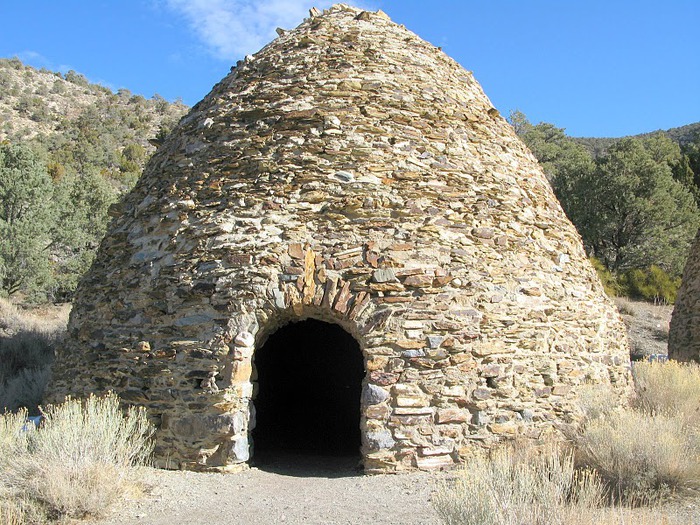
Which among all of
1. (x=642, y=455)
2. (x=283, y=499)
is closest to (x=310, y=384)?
(x=283, y=499)

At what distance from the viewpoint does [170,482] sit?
5500mm

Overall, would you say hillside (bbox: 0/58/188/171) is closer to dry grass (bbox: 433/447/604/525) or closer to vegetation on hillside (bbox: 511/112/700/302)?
vegetation on hillside (bbox: 511/112/700/302)

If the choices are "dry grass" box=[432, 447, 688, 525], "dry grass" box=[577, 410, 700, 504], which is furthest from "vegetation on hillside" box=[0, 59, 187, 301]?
"dry grass" box=[432, 447, 688, 525]

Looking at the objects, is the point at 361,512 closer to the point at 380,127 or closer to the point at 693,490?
the point at 693,490

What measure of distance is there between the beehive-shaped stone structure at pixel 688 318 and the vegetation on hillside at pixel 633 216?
13036 mm

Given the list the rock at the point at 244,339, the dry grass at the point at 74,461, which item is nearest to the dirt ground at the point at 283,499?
the dry grass at the point at 74,461

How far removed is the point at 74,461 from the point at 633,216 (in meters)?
26.8

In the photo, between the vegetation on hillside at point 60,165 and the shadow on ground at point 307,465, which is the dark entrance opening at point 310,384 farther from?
the vegetation on hillside at point 60,165

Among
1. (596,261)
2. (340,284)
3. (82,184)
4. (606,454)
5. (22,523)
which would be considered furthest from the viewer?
(596,261)

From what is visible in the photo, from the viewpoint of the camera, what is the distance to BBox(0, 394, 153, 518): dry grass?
4.73 m

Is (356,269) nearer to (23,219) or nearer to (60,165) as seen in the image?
(23,219)

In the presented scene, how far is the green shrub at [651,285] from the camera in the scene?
2444 centimetres

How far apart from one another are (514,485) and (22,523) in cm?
352

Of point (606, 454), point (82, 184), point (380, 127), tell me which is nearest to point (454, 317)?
point (606, 454)
